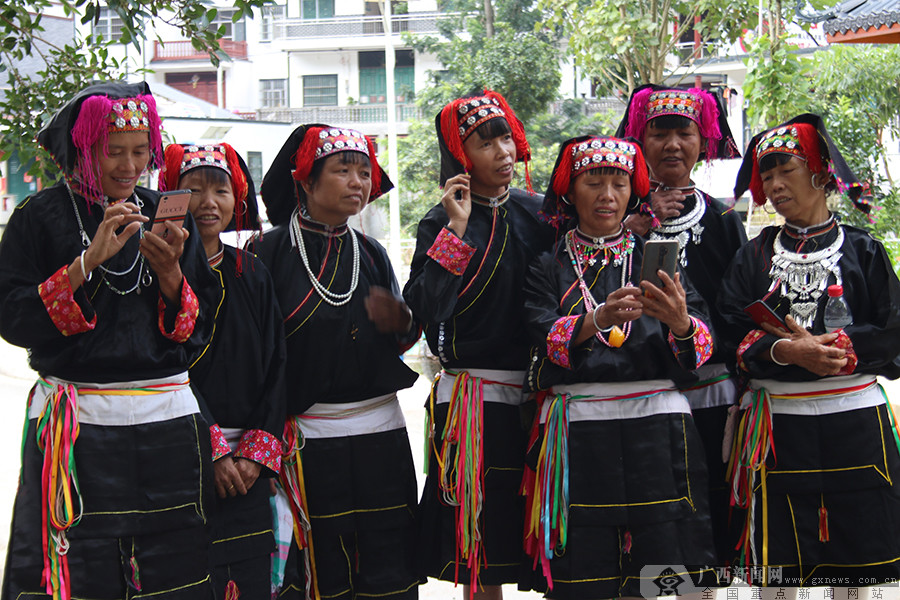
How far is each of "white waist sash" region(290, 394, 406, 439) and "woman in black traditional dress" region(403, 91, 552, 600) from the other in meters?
0.24

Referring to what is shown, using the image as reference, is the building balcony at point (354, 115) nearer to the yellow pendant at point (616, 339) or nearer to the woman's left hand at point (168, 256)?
the yellow pendant at point (616, 339)

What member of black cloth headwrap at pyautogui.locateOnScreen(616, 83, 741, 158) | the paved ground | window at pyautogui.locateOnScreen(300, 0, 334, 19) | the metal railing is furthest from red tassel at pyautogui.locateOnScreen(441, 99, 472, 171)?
window at pyautogui.locateOnScreen(300, 0, 334, 19)

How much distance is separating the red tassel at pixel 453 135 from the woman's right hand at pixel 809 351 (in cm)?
136

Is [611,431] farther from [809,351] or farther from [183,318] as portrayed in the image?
[183,318]

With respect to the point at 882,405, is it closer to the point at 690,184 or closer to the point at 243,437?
the point at 690,184

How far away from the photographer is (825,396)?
3242 millimetres

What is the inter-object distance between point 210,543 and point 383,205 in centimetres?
1595

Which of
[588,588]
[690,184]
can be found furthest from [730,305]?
[588,588]

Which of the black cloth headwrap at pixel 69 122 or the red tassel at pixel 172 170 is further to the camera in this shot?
the red tassel at pixel 172 170

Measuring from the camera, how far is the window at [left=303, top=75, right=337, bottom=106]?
24.6 m

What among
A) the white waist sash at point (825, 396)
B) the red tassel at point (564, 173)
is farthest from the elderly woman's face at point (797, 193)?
the red tassel at point (564, 173)

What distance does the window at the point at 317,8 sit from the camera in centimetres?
2456

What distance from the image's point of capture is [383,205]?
18.7 meters

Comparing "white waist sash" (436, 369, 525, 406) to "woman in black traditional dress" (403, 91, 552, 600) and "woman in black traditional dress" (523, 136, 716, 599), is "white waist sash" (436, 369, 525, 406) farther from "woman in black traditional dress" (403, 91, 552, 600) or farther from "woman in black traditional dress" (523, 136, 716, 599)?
"woman in black traditional dress" (523, 136, 716, 599)
